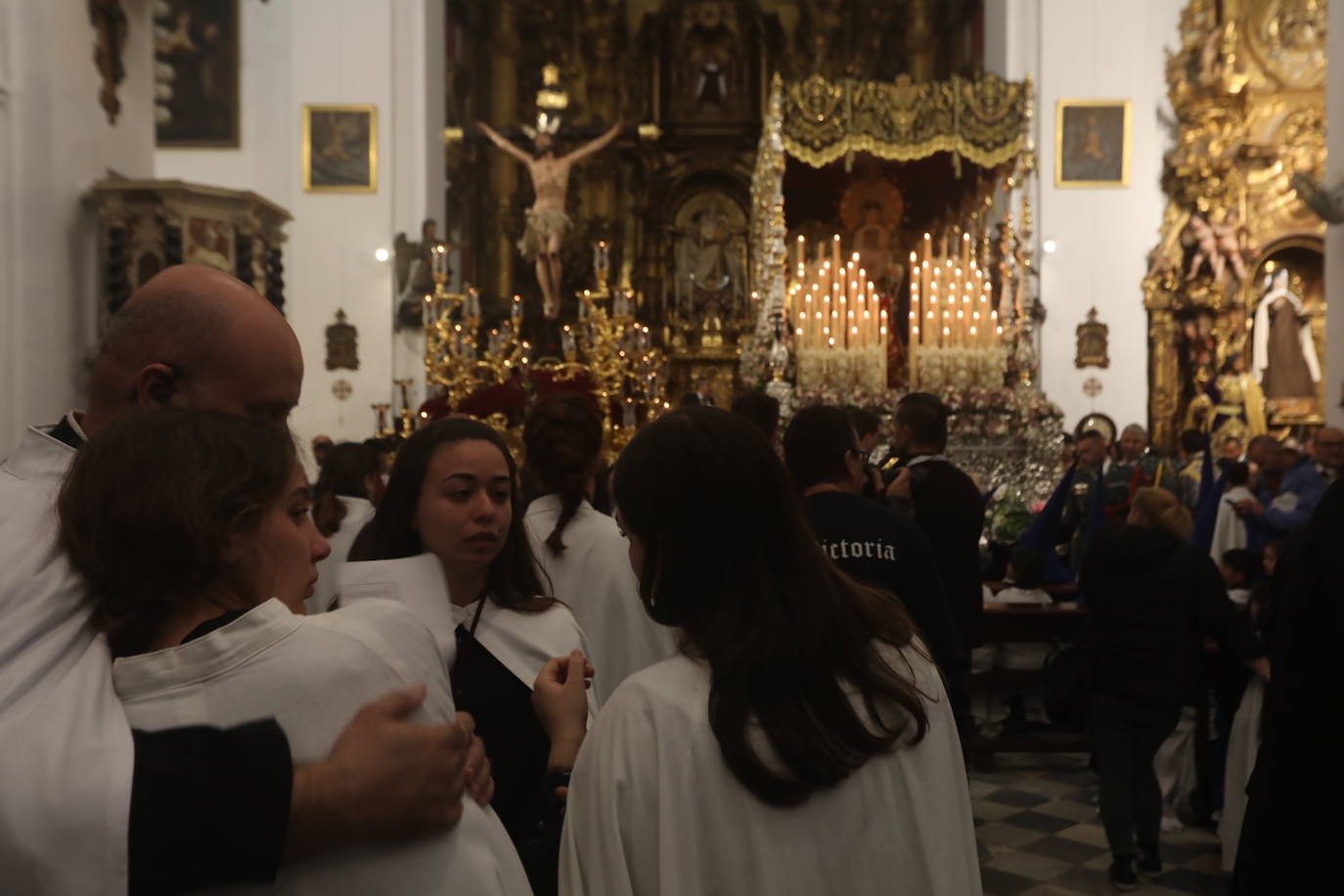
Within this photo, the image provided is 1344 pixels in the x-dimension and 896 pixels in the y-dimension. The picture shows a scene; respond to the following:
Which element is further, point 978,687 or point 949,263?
point 949,263

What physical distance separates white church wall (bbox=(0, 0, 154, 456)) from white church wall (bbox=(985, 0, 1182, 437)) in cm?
1287

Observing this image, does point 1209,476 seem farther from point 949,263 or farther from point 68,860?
point 68,860

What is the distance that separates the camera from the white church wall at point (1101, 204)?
18.2 metres

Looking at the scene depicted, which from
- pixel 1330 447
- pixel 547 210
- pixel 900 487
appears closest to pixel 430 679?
pixel 900 487

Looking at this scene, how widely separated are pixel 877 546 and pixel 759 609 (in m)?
2.45

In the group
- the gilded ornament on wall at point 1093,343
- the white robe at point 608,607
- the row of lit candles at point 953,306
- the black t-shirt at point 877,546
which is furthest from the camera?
the gilded ornament on wall at point 1093,343

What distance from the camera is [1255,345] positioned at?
59.6 ft

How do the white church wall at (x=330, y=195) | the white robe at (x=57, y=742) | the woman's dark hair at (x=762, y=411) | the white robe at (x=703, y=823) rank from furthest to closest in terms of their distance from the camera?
the white church wall at (x=330, y=195)
the woman's dark hair at (x=762, y=411)
the white robe at (x=703, y=823)
the white robe at (x=57, y=742)

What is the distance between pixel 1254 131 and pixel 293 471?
64.5ft

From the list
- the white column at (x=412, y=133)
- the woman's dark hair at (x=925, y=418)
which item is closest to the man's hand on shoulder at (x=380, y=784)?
the woman's dark hair at (x=925, y=418)

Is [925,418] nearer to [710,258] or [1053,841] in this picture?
[1053,841]

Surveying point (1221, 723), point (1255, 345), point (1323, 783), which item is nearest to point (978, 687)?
point (1221, 723)

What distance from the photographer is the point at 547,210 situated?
1992 cm

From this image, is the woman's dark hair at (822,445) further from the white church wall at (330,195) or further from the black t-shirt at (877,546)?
the white church wall at (330,195)
